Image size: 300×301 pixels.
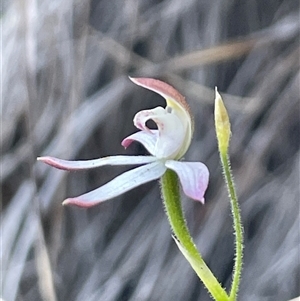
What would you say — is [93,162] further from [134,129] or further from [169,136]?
[134,129]

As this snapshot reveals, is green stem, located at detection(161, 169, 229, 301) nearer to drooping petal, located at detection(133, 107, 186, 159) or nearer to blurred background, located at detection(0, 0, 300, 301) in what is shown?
drooping petal, located at detection(133, 107, 186, 159)

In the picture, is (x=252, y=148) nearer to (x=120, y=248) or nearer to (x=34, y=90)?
(x=120, y=248)

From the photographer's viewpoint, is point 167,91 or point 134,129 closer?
point 167,91

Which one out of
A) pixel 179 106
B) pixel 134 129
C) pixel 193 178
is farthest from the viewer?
pixel 134 129

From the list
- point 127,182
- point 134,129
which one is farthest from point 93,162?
point 134,129

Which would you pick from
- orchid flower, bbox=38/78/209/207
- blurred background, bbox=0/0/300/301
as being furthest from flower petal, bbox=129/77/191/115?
blurred background, bbox=0/0/300/301

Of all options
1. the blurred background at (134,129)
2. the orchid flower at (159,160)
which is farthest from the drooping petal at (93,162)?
the blurred background at (134,129)

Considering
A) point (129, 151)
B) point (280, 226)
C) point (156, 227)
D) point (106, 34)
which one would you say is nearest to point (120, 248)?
point (156, 227)
